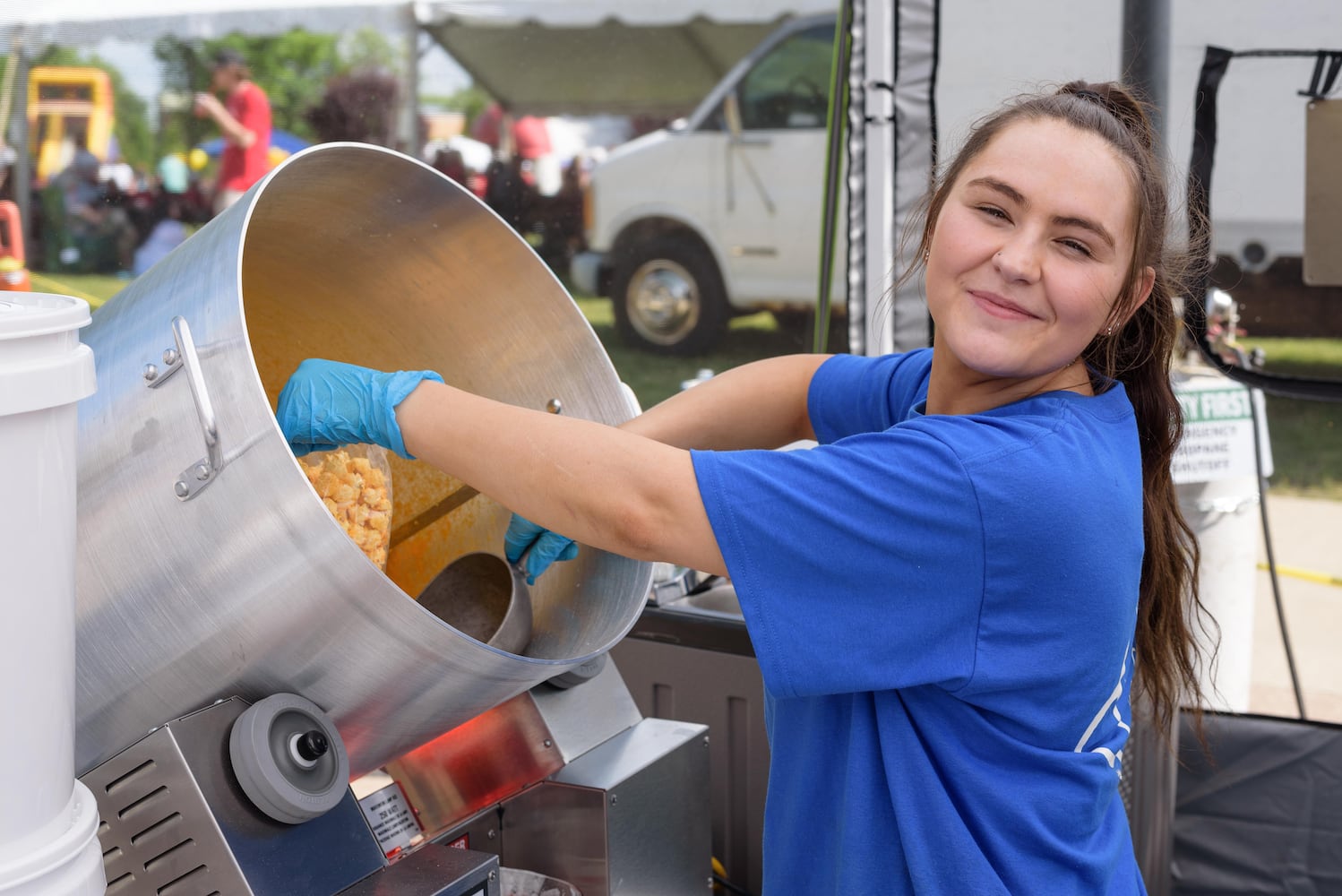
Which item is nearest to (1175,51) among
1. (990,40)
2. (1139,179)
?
(990,40)

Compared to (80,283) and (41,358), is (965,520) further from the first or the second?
(80,283)

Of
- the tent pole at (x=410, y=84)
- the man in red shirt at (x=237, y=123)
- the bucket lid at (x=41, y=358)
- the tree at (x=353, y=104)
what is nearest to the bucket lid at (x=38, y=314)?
the bucket lid at (x=41, y=358)

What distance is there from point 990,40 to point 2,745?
241 centimetres

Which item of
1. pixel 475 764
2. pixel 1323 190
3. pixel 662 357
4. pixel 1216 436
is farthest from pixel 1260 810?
pixel 662 357

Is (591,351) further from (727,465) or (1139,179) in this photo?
(1139,179)

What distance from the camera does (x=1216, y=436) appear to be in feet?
7.88

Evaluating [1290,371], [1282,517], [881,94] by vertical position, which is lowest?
[1282,517]

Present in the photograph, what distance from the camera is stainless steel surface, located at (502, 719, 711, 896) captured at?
1.35m

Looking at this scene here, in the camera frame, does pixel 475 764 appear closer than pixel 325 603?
No

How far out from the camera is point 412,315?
1352 millimetres

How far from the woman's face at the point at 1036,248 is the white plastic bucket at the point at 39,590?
694 mm

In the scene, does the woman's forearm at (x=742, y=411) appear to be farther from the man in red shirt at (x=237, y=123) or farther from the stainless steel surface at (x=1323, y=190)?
the man in red shirt at (x=237, y=123)

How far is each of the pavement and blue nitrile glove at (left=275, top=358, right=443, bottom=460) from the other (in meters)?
2.18

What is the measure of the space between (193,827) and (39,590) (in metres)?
0.33
